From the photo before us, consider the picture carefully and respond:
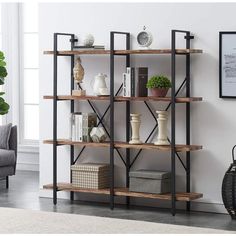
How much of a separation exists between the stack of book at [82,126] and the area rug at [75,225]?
3.13 ft

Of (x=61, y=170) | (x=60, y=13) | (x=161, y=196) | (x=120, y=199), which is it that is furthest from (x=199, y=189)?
(x=60, y=13)

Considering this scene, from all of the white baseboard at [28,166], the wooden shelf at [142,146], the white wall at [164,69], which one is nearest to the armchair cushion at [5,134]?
the white wall at [164,69]

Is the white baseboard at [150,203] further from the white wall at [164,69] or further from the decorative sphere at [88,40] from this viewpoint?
the decorative sphere at [88,40]

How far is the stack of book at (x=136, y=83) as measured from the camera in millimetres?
7277

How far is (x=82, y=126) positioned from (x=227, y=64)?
1604 millimetres

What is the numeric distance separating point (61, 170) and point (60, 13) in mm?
1663

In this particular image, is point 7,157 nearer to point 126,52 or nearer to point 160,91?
point 126,52

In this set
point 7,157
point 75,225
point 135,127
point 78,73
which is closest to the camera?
point 75,225

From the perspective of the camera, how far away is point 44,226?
6359 millimetres

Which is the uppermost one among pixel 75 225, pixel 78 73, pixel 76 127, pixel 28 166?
pixel 78 73

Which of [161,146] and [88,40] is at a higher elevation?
[88,40]

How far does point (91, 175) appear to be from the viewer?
7.62 metres

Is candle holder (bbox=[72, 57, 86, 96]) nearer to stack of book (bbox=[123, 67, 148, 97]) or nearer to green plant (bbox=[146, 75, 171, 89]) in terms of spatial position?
stack of book (bbox=[123, 67, 148, 97])

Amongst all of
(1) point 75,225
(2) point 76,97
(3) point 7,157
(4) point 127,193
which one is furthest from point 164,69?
(3) point 7,157
